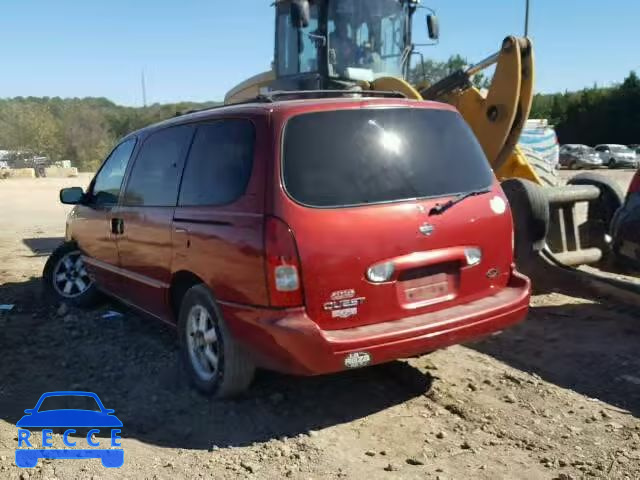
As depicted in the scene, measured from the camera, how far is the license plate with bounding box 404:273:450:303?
3.80 m

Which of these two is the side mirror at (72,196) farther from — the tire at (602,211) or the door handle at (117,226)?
the tire at (602,211)

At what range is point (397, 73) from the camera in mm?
9945

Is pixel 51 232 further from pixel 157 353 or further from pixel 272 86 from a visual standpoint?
pixel 157 353

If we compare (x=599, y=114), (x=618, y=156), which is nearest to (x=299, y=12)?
(x=618, y=156)

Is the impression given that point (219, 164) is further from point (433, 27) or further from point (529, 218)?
point (433, 27)

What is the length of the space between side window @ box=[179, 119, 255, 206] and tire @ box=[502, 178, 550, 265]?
3267 millimetres

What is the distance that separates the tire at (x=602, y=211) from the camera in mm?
6746

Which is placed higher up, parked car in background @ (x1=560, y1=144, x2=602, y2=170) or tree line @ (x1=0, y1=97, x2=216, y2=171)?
tree line @ (x1=0, y1=97, x2=216, y2=171)

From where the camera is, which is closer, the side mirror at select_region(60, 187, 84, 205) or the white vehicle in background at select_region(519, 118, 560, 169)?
the side mirror at select_region(60, 187, 84, 205)

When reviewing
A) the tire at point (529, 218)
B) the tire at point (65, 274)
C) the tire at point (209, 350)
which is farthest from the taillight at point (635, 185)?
the tire at point (65, 274)

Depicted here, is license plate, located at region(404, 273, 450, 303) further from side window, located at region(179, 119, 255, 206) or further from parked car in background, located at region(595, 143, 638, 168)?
parked car in background, located at region(595, 143, 638, 168)

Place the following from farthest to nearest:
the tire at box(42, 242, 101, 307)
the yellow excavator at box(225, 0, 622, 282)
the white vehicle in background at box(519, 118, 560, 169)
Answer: the white vehicle in background at box(519, 118, 560, 169) → the tire at box(42, 242, 101, 307) → the yellow excavator at box(225, 0, 622, 282)

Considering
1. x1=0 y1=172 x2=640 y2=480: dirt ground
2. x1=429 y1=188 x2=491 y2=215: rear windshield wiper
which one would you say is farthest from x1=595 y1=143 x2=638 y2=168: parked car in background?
x1=429 y1=188 x2=491 y2=215: rear windshield wiper

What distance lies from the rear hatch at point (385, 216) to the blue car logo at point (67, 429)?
143cm
